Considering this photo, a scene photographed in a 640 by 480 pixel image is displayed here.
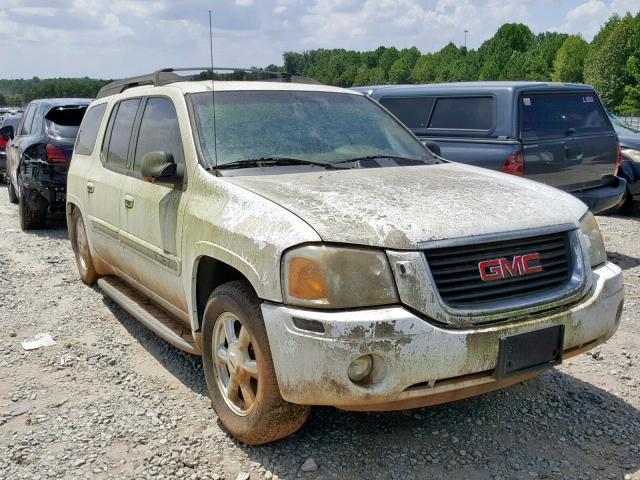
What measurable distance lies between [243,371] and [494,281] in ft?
4.15

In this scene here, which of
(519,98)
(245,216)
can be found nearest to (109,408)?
(245,216)

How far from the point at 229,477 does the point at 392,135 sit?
2507mm

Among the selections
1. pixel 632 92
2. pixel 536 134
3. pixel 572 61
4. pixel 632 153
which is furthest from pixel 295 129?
pixel 572 61

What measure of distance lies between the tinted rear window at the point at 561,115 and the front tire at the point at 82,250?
4427mm

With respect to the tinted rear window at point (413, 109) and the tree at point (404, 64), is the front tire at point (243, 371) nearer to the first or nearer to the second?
the tinted rear window at point (413, 109)

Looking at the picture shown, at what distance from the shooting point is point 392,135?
14.8ft

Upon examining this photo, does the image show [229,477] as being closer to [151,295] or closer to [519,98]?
[151,295]

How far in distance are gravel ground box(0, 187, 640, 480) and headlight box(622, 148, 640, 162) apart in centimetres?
542

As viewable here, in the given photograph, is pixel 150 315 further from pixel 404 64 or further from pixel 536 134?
pixel 404 64

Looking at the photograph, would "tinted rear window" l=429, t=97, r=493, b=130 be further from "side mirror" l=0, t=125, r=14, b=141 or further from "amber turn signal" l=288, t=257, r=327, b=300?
"side mirror" l=0, t=125, r=14, b=141

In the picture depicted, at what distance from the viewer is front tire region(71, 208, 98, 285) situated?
5.93 metres

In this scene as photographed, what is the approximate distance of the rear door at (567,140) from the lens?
22.0 feet

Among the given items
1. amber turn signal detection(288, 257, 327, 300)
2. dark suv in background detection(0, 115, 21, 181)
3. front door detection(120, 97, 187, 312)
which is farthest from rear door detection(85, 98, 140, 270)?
dark suv in background detection(0, 115, 21, 181)

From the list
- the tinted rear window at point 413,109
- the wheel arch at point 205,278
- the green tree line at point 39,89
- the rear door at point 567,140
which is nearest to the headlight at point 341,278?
the wheel arch at point 205,278
